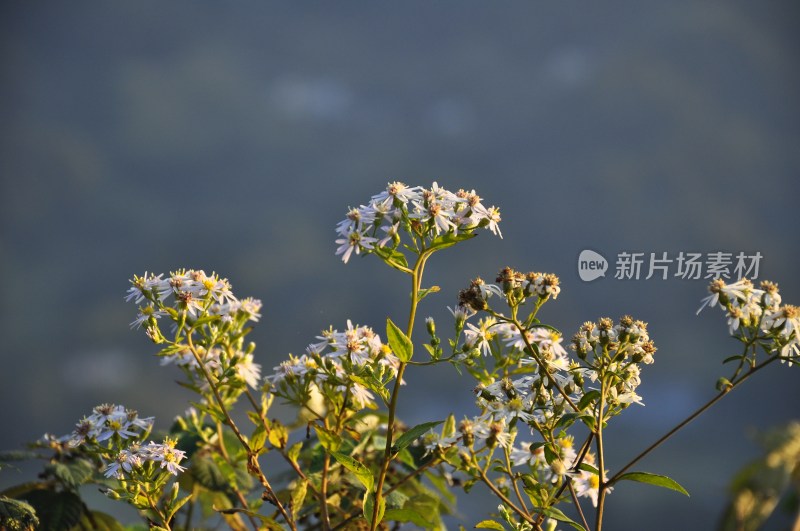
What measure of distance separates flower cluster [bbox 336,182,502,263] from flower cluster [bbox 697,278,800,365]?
45 centimetres

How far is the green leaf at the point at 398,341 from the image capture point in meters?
1.39

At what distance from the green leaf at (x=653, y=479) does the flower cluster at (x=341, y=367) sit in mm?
485

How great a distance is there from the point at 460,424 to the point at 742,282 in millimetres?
638

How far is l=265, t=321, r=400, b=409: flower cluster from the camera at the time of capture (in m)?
1.64

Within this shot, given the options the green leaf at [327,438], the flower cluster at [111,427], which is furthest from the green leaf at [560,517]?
the flower cluster at [111,427]

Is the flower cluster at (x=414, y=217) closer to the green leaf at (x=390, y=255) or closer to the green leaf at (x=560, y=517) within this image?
the green leaf at (x=390, y=255)

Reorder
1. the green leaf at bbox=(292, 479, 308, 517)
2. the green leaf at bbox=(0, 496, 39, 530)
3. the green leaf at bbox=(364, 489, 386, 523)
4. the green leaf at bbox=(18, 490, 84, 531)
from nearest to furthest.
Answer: the green leaf at bbox=(364, 489, 386, 523) → the green leaf at bbox=(0, 496, 39, 530) → the green leaf at bbox=(292, 479, 308, 517) → the green leaf at bbox=(18, 490, 84, 531)

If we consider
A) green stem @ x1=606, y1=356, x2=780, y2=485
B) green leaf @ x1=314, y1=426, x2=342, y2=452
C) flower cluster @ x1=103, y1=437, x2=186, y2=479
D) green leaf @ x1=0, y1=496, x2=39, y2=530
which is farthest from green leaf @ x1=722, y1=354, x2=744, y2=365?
green leaf @ x1=0, y1=496, x2=39, y2=530

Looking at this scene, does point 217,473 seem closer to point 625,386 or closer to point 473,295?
point 473,295

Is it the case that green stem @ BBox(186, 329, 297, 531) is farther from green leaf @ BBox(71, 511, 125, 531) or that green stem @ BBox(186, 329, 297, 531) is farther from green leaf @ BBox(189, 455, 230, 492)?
green leaf @ BBox(71, 511, 125, 531)

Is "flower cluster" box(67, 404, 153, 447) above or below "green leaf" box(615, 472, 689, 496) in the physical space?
above

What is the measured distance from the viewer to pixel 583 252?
1993 millimetres

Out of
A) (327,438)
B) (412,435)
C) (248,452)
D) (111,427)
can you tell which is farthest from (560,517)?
(111,427)

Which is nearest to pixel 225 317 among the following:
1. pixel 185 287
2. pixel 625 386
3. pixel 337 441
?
pixel 185 287
